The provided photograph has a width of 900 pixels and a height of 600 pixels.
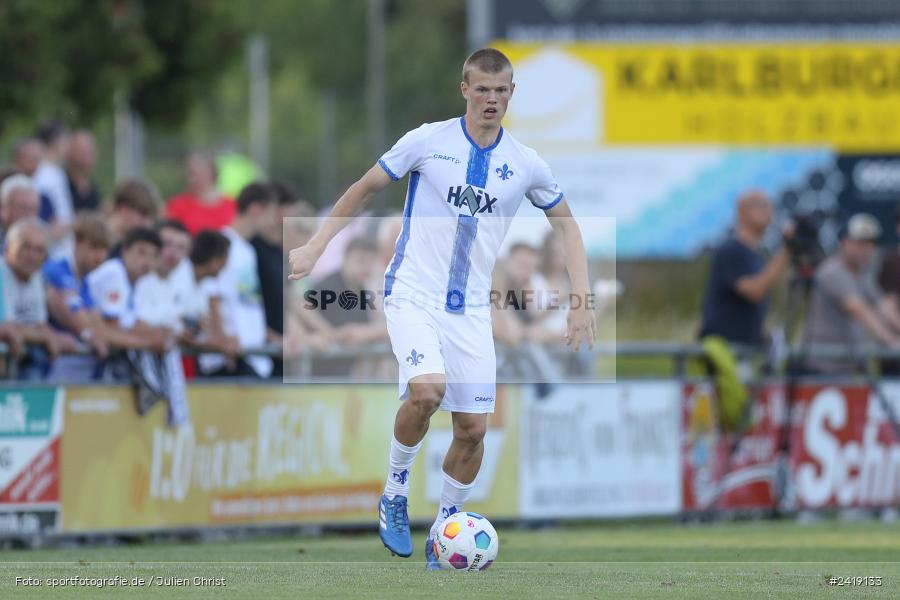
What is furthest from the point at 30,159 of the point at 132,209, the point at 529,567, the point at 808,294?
the point at 529,567

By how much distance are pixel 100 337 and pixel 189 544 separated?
64.4 inches

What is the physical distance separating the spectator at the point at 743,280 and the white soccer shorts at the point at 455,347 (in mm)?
6161

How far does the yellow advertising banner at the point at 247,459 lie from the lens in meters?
12.2

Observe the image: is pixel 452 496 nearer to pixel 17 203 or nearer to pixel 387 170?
pixel 387 170

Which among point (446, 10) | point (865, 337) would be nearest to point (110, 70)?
point (865, 337)

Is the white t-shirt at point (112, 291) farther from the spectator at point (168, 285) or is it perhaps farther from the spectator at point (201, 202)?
the spectator at point (201, 202)

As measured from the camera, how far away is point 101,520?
12195mm

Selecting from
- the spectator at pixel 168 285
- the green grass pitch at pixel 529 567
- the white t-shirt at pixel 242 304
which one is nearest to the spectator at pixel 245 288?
the white t-shirt at pixel 242 304

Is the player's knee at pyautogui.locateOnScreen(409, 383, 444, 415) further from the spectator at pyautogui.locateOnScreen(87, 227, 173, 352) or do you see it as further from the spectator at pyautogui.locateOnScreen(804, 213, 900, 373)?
the spectator at pyautogui.locateOnScreen(804, 213, 900, 373)

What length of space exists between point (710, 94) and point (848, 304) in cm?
649

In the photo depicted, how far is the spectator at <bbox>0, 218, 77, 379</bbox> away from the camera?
11.6 meters

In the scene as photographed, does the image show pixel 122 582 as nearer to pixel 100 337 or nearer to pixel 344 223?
pixel 344 223

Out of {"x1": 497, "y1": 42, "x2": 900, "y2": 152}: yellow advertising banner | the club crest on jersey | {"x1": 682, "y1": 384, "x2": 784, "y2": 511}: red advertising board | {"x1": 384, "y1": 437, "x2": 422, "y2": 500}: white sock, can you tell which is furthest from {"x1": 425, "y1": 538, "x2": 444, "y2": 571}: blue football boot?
{"x1": 497, "y1": 42, "x2": 900, "y2": 152}: yellow advertising banner

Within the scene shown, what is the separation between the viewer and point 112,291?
12.4m
